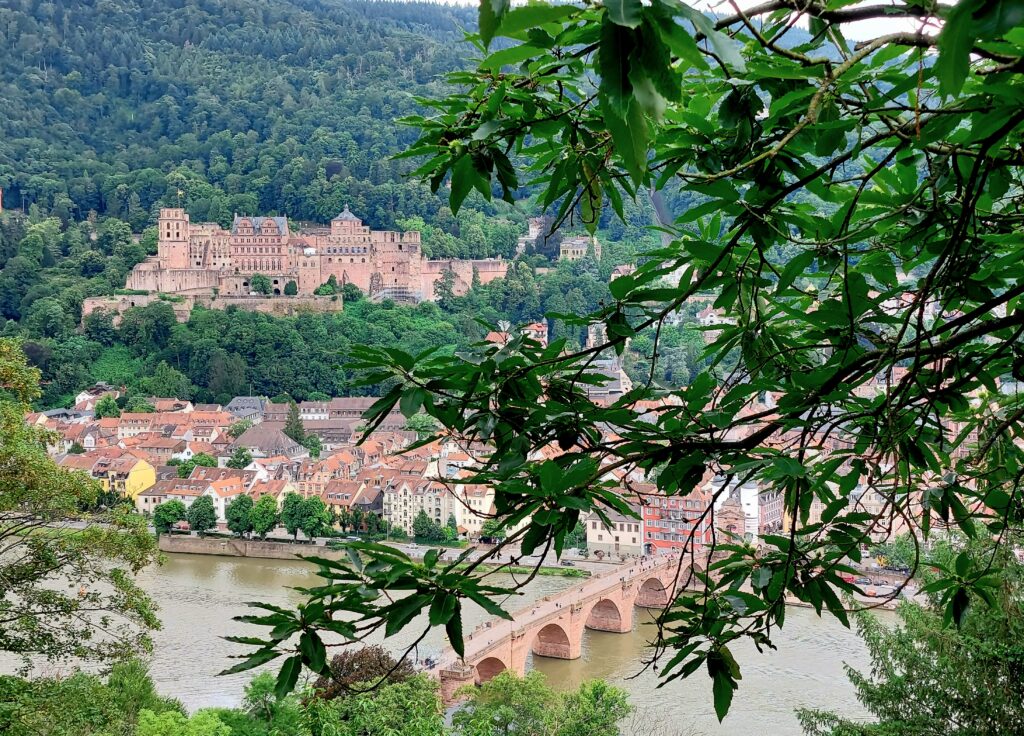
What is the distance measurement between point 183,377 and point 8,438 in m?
21.0

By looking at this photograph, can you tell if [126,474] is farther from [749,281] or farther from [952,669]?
[749,281]

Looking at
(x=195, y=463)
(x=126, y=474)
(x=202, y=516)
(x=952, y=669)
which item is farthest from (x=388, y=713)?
(x=195, y=463)

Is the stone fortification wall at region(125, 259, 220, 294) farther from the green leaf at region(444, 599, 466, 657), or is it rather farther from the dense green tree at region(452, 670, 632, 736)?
the green leaf at region(444, 599, 466, 657)

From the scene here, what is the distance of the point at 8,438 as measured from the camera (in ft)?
11.9

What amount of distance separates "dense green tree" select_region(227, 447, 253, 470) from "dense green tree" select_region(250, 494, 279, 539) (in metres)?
2.71

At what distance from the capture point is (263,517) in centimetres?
1633

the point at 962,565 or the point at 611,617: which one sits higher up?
the point at 962,565

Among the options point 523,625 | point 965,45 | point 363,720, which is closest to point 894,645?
point 363,720

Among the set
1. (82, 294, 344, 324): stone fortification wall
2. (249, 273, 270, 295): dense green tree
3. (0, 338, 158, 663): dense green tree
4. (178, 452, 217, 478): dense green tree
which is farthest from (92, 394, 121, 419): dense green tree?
(0, 338, 158, 663): dense green tree

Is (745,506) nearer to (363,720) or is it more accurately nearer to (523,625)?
(523,625)

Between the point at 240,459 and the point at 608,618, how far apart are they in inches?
358

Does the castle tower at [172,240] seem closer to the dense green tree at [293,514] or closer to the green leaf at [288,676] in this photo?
the dense green tree at [293,514]

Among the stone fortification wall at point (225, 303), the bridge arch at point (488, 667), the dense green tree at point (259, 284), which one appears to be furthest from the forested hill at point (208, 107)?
the bridge arch at point (488, 667)

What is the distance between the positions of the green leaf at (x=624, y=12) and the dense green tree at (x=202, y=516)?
1724cm
